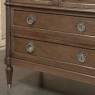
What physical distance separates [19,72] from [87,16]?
1069 mm

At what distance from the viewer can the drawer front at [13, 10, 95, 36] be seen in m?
1.44

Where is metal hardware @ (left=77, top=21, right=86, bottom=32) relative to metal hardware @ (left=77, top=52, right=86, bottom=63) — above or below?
above

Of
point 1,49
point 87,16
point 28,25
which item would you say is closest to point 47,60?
→ point 28,25

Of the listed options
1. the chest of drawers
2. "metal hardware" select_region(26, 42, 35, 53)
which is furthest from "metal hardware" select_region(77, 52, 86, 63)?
"metal hardware" select_region(26, 42, 35, 53)

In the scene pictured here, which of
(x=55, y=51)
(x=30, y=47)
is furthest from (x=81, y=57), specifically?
(x=30, y=47)

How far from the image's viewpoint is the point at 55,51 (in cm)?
157

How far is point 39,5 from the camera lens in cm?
158

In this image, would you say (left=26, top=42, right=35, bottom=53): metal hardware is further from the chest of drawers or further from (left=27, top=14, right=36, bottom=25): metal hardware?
(left=27, top=14, right=36, bottom=25): metal hardware

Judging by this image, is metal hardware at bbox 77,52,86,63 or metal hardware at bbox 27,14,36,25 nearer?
metal hardware at bbox 77,52,86,63

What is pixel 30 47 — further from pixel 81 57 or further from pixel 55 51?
pixel 81 57

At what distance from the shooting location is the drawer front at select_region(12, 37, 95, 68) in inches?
57.9

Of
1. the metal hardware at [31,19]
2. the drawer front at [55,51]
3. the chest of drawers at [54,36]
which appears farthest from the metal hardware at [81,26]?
the metal hardware at [31,19]

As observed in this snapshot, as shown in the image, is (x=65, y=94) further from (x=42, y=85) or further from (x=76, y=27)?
(x=76, y=27)

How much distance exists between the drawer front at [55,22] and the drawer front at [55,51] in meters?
0.11
